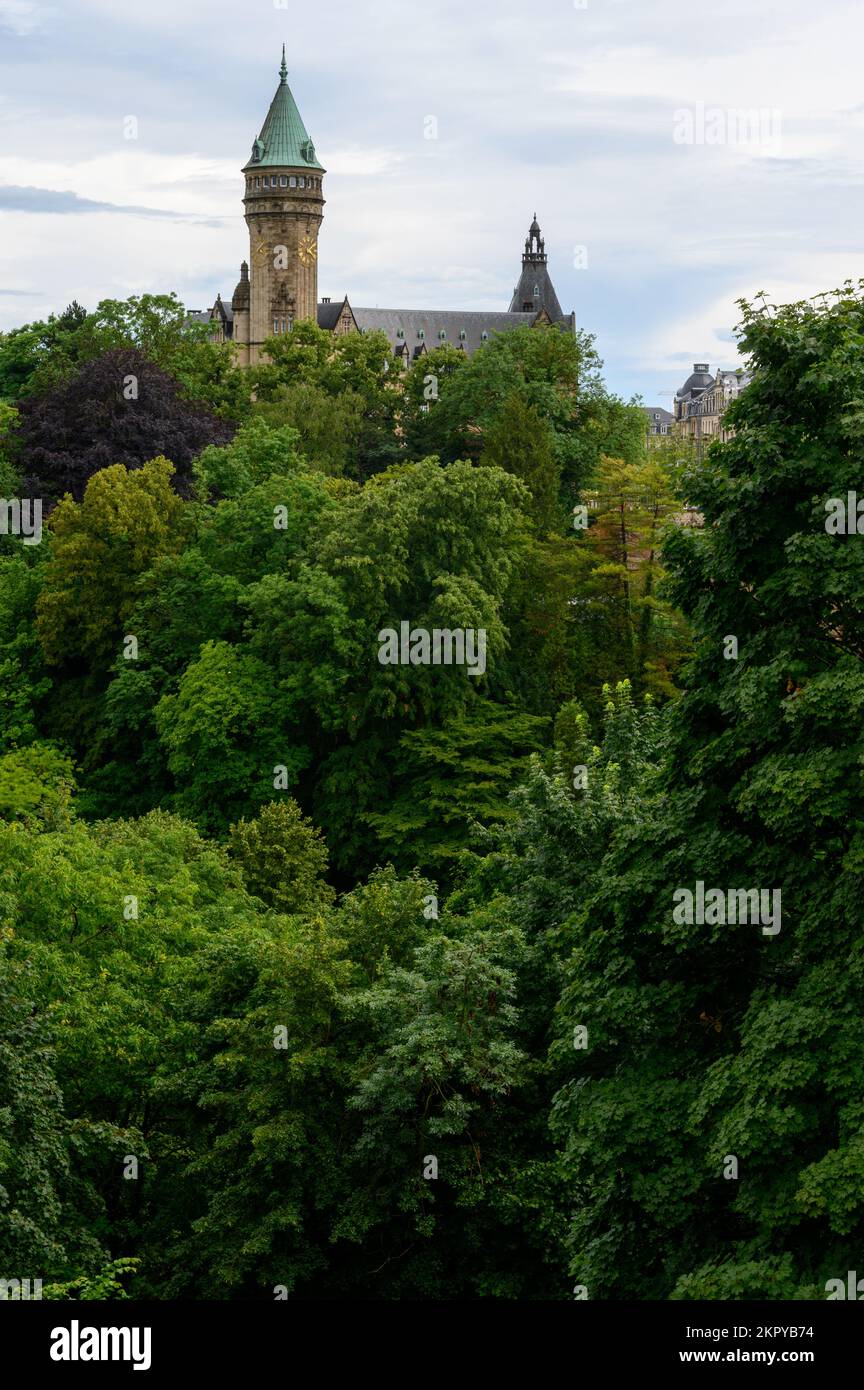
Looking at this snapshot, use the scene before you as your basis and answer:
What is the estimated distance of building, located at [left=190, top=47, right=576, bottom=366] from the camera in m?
141

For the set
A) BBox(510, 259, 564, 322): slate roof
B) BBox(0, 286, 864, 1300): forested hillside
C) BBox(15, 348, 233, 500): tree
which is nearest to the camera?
BBox(0, 286, 864, 1300): forested hillside

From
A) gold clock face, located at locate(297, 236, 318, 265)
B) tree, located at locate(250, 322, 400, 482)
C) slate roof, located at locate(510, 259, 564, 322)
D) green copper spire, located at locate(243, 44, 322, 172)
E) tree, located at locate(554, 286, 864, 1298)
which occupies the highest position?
slate roof, located at locate(510, 259, 564, 322)

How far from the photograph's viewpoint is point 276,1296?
2238cm

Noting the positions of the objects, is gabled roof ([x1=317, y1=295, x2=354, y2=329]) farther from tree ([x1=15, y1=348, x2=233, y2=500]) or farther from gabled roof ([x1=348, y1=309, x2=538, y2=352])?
tree ([x1=15, y1=348, x2=233, y2=500])

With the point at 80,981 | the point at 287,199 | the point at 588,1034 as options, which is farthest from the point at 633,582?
the point at 287,199

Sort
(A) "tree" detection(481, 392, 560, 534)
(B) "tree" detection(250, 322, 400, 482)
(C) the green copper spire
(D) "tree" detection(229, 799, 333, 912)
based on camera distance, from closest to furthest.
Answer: (D) "tree" detection(229, 799, 333, 912)
(A) "tree" detection(481, 392, 560, 534)
(B) "tree" detection(250, 322, 400, 482)
(C) the green copper spire

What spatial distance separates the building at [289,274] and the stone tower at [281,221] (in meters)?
0.07

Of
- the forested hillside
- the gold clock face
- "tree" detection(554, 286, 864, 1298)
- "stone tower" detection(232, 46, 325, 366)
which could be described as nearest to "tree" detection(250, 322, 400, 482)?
the forested hillside

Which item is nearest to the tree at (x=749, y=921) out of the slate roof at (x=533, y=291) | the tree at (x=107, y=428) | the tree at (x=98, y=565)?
the tree at (x=98, y=565)

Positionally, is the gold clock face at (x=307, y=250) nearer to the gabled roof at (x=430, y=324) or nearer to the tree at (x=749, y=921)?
the gabled roof at (x=430, y=324)

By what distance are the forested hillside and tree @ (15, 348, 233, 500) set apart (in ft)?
37.9

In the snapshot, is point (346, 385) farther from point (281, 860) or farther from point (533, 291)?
point (533, 291)

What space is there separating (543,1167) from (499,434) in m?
39.9

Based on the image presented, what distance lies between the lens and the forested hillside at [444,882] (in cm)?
1684
